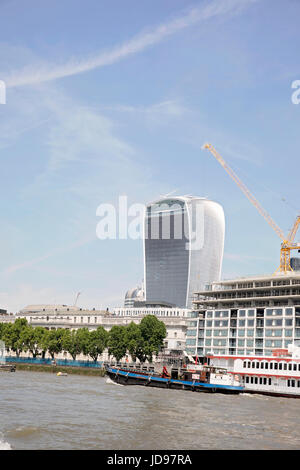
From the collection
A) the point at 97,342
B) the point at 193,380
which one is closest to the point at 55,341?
the point at 97,342

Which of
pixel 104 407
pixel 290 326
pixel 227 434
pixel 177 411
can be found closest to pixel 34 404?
pixel 104 407

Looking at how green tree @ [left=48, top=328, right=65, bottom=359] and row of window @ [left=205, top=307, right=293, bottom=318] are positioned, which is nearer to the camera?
row of window @ [left=205, top=307, right=293, bottom=318]

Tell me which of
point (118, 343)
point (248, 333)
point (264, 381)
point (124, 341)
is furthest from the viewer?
point (118, 343)

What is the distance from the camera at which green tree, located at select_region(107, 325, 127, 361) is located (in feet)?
583

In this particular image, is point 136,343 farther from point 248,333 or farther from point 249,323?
point 249,323

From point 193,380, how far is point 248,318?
4688cm

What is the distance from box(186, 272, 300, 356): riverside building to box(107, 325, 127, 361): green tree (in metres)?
20.8

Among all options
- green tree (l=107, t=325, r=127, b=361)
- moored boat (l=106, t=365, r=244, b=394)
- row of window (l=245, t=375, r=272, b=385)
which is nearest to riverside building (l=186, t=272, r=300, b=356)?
green tree (l=107, t=325, r=127, b=361)

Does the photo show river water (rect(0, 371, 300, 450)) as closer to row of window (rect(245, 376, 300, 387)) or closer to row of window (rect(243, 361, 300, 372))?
row of window (rect(245, 376, 300, 387))

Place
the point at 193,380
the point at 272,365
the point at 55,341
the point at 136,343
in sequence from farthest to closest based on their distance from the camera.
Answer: the point at 55,341 → the point at 136,343 → the point at 272,365 → the point at 193,380

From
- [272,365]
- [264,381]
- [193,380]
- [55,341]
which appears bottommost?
[264,381]

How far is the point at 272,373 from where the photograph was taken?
4532 inches

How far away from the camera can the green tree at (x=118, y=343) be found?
178 m

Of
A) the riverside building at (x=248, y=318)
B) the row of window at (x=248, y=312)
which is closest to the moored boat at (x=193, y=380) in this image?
the riverside building at (x=248, y=318)
